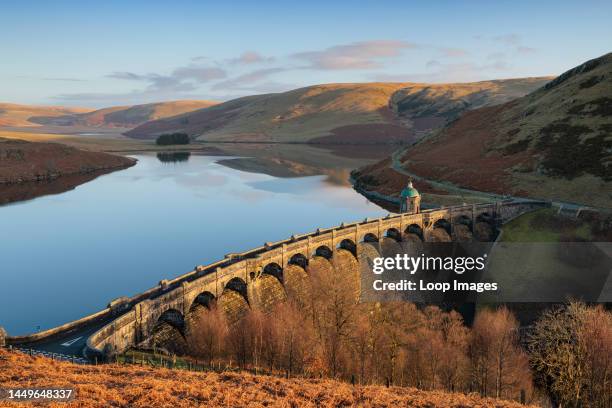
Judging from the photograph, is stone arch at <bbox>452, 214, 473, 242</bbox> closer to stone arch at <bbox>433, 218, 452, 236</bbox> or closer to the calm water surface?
stone arch at <bbox>433, 218, 452, 236</bbox>

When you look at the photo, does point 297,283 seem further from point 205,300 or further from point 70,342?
point 70,342

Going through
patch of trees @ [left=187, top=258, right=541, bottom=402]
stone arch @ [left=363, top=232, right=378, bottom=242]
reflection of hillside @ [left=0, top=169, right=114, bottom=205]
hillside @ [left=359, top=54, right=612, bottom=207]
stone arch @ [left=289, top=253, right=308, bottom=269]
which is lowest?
patch of trees @ [left=187, top=258, right=541, bottom=402]

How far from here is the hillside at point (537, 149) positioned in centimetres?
11575

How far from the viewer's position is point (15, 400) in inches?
886

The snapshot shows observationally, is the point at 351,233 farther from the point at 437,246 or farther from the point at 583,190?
the point at 583,190

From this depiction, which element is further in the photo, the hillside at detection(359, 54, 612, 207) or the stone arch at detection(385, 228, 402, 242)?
the hillside at detection(359, 54, 612, 207)

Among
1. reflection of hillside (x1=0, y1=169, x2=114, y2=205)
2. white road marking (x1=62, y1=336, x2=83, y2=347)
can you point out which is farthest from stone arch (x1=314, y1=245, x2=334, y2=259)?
reflection of hillside (x1=0, y1=169, x2=114, y2=205)

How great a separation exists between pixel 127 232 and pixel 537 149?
119 meters

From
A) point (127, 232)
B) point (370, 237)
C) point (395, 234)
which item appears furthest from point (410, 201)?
point (127, 232)

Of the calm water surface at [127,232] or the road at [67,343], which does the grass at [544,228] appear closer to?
the calm water surface at [127,232]

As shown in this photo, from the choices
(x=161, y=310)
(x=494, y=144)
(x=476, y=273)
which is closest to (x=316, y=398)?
(x=161, y=310)

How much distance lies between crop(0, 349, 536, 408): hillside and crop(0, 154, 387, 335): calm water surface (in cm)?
3164

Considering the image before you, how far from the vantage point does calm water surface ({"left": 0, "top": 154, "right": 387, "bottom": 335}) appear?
6681cm

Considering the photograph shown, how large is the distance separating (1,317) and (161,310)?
2914cm
